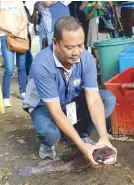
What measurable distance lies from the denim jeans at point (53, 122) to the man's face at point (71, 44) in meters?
0.59

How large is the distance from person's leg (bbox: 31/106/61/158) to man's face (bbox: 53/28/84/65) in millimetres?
588

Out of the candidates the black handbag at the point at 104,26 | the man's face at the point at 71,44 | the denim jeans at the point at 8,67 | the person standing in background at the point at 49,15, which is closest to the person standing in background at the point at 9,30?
the denim jeans at the point at 8,67

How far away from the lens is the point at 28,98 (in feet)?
10.4

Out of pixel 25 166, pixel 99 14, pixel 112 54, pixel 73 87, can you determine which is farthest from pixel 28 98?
pixel 99 14

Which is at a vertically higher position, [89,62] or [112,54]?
[89,62]

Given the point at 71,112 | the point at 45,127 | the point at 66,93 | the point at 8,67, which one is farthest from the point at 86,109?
the point at 8,67

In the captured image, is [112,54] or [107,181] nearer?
[107,181]

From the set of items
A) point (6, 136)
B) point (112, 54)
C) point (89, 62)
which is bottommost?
point (6, 136)

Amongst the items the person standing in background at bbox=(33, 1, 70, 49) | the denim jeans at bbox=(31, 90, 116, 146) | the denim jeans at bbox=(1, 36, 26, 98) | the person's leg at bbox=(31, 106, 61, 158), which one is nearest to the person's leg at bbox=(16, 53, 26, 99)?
the denim jeans at bbox=(1, 36, 26, 98)

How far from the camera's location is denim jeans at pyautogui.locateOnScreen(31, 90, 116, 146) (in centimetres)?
301

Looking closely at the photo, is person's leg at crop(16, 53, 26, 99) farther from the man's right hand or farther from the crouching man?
the crouching man

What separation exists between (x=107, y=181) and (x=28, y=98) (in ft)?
3.19

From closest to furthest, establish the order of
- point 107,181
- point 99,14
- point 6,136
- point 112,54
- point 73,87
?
point 107,181 → point 73,87 → point 6,136 → point 112,54 → point 99,14

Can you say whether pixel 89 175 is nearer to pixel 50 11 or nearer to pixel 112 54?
pixel 112 54
